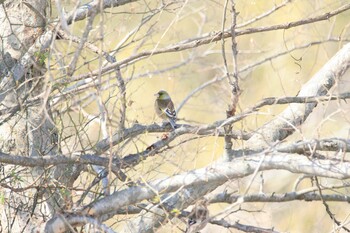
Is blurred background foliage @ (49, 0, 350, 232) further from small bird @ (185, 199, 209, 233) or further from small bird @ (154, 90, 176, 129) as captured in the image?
small bird @ (185, 199, 209, 233)

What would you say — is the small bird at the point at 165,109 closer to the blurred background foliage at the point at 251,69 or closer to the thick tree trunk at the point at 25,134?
the blurred background foliage at the point at 251,69

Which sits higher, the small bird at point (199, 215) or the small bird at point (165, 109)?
the small bird at point (165, 109)

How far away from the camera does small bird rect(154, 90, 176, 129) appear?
6.41 metres

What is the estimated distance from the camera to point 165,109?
6.92 meters

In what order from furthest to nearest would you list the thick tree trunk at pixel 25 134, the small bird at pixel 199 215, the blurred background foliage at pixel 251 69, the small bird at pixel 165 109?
1. the blurred background foliage at pixel 251 69
2. the small bird at pixel 165 109
3. the thick tree trunk at pixel 25 134
4. the small bird at pixel 199 215

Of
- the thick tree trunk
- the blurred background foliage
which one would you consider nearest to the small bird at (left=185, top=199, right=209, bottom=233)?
the thick tree trunk

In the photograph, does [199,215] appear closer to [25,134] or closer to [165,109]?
[25,134]

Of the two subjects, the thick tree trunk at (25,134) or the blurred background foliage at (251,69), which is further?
the blurred background foliage at (251,69)

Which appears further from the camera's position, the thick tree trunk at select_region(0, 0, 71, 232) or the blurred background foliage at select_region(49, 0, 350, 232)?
the blurred background foliage at select_region(49, 0, 350, 232)

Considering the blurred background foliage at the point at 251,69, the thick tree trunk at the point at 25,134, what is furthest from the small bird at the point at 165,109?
the thick tree trunk at the point at 25,134

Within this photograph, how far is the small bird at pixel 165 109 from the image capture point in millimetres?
6412

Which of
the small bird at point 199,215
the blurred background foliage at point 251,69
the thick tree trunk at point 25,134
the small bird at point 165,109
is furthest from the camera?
the blurred background foliage at point 251,69

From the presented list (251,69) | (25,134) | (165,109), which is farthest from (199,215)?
(251,69)

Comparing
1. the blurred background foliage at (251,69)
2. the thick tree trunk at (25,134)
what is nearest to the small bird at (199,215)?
the thick tree trunk at (25,134)
